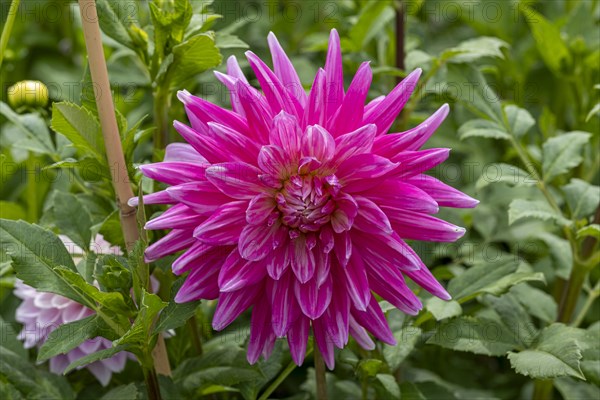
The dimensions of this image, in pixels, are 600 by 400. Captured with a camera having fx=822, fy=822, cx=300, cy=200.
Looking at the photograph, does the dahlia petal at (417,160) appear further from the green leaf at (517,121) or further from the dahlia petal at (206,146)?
the green leaf at (517,121)

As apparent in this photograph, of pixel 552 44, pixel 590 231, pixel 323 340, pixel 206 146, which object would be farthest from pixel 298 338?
pixel 552 44

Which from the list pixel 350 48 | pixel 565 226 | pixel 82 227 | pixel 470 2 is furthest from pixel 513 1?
pixel 82 227

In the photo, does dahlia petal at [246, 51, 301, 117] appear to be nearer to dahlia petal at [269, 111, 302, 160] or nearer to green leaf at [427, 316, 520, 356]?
dahlia petal at [269, 111, 302, 160]

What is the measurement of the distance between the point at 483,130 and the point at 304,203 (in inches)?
20.6

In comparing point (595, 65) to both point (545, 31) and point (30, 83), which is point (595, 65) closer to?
point (545, 31)

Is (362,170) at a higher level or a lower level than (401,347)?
higher

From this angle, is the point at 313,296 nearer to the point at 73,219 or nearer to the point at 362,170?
the point at 362,170

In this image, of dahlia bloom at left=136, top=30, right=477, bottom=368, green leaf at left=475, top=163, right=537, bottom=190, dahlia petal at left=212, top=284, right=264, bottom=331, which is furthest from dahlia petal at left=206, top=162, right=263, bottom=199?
green leaf at left=475, top=163, right=537, bottom=190

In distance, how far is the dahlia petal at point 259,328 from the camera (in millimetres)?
909

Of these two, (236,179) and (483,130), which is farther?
(483,130)

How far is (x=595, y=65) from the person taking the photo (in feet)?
5.14

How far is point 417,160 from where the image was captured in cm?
86

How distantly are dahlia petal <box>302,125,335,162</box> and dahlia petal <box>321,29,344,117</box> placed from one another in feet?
0.16

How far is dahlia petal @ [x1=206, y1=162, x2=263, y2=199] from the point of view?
837 mm
